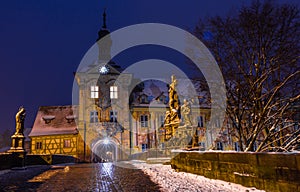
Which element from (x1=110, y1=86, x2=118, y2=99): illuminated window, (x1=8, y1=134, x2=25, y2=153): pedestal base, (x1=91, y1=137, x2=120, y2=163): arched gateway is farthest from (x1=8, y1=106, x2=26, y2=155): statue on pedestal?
(x1=110, y1=86, x2=118, y2=99): illuminated window

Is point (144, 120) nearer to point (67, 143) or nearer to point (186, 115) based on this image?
point (67, 143)

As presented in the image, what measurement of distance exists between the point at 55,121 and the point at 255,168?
3652 cm

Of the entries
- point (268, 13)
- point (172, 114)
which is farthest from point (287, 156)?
point (172, 114)

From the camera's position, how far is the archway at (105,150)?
35625mm

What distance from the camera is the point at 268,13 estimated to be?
509 inches

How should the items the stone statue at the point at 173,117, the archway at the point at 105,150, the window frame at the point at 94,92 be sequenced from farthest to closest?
the window frame at the point at 94,92
the archway at the point at 105,150
the stone statue at the point at 173,117

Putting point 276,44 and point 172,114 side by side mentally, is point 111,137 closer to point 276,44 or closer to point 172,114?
point 172,114

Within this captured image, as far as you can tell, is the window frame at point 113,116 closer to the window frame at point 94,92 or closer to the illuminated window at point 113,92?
the illuminated window at point 113,92

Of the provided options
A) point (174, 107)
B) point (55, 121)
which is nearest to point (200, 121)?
point (55, 121)

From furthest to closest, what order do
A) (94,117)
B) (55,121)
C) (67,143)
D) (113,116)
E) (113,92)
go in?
1. (55,121)
2. (113,92)
3. (113,116)
4. (94,117)
5. (67,143)

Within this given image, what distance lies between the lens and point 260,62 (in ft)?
44.9

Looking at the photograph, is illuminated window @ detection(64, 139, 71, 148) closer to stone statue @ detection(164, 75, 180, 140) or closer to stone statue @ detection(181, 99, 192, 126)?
stone statue @ detection(164, 75, 180, 140)

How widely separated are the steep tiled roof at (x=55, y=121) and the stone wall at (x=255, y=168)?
29496 mm

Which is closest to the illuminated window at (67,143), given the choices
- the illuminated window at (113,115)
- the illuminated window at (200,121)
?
the illuminated window at (113,115)
